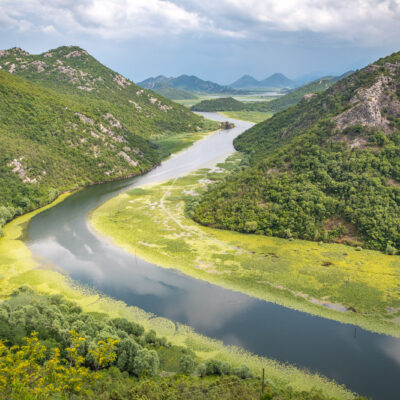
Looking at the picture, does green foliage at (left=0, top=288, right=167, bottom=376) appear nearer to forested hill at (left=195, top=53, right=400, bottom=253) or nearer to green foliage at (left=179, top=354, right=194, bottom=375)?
green foliage at (left=179, top=354, right=194, bottom=375)

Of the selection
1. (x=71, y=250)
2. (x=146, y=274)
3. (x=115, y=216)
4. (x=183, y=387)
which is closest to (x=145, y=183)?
(x=115, y=216)

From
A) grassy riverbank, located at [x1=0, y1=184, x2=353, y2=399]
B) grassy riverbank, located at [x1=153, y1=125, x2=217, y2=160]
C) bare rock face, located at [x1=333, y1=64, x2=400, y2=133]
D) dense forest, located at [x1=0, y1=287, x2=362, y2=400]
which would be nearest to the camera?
dense forest, located at [x1=0, y1=287, x2=362, y2=400]

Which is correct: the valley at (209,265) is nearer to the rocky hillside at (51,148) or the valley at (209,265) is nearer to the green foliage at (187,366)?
the green foliage at (187,366)

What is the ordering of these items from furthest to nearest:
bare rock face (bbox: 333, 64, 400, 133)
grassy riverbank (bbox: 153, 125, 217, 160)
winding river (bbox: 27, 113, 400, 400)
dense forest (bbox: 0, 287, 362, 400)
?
grassy riverbank (bbox: 153, 125, 217, 160) < bare rock face (bbox: 333, 64, 400, 133) < winding river (bbox: 27, 113, 400, 400) < dense forest (bbox: 0, 287, 362, 400)

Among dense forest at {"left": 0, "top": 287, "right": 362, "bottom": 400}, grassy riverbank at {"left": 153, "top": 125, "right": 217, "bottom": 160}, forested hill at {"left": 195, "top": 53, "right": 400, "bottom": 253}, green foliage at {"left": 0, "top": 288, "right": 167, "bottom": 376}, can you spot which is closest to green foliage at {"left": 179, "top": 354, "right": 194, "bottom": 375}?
dense forest at {"left": 0, "top": 287, "right": 362, "bottom": 400}

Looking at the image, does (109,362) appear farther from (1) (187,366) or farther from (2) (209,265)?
(2) (209,265)

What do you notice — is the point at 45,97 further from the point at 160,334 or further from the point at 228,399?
the point at 228,399

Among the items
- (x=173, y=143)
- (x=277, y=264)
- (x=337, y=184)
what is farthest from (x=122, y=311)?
(x=173, y=143)
